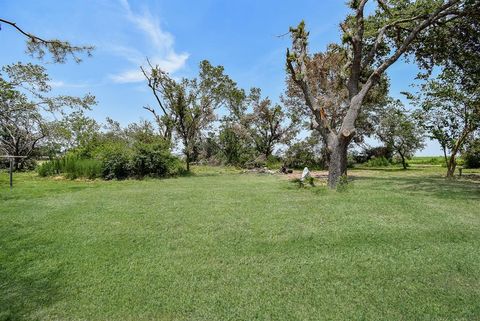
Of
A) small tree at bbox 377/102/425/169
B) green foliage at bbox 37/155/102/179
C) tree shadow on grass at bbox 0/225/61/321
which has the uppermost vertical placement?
small tree at bbox 377/102/425/169

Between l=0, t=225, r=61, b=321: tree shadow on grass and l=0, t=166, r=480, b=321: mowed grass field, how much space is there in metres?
0.01

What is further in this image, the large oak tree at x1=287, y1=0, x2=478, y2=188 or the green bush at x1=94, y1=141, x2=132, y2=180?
the green bush at x1=94, y1=141, x2=132, y2=180

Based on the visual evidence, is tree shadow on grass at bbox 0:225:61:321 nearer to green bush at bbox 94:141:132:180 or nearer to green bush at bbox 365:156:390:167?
green bush at bbox 94:141:132:180

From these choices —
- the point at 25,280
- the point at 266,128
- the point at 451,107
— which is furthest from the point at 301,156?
the point at 25,280

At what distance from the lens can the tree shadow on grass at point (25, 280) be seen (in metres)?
2.48

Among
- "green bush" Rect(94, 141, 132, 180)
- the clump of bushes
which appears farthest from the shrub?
"green bush" Rect(94, 141, 132, 180)

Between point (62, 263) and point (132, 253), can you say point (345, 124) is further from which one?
point (62, 263)

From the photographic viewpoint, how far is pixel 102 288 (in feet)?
9.16

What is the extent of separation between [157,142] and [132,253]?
11.2 metres

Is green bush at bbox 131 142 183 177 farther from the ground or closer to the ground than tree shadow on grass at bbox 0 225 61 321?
farther from the ground

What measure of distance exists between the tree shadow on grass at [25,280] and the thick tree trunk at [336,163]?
21.7ft

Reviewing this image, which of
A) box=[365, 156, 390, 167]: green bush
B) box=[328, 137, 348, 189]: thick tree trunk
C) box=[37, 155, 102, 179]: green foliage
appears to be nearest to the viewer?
box=[328, 137, 348, 189]: thick tree trunk

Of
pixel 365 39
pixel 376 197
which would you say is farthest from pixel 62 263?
pixel 365 39

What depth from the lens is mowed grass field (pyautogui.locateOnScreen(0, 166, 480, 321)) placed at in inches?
97.9
